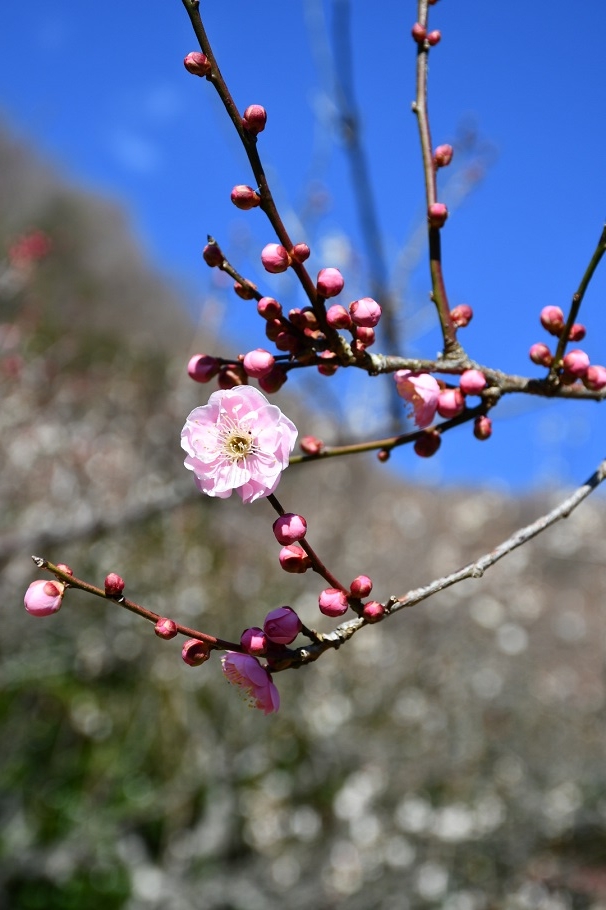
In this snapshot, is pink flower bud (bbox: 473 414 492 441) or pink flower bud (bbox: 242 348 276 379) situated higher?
pink flower bud (bbox: 473 414 492 441)

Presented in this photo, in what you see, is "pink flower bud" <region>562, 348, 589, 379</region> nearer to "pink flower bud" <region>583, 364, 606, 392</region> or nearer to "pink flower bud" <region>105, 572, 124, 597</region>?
"pink flower bud" <region>583, 364, 606, 392</region>

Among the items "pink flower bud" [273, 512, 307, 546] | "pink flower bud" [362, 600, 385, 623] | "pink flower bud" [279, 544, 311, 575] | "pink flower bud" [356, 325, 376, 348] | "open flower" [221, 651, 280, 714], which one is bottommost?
"open flower" [221, 651, 280, 714]

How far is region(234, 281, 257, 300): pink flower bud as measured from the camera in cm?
88

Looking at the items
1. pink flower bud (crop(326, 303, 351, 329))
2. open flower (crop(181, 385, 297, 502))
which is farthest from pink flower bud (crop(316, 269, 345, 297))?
open flower (crop(181, 385, 297, 502))

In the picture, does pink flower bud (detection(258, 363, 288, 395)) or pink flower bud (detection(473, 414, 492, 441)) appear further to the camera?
pink flower bud (detection(473, 414, 492, 441))

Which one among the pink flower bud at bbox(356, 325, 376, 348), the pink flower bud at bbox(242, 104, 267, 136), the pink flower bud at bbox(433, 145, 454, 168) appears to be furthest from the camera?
the pink flower bud at bbox(433, 145, 454, 168)

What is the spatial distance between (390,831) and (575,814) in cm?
121

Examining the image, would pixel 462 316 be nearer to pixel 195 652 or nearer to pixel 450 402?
pixel 450 402

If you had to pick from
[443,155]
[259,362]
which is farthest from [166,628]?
[443,155]

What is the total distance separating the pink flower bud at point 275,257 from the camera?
0.85 meters

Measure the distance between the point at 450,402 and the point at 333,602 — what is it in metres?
0.29

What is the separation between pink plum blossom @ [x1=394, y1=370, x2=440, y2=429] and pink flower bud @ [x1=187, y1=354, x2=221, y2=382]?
230 mm

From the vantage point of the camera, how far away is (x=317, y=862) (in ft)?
16.1

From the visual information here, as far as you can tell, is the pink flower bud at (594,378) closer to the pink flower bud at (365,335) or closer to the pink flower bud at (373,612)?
the pink flower bud at (365,335)
